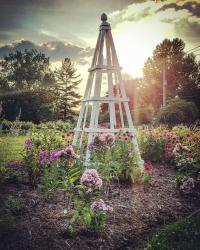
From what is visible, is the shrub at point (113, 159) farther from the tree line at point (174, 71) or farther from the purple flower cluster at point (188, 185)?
the tree line at point (174, 71)

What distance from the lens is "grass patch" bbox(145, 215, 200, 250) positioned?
3035 millimetres

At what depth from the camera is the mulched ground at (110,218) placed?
116 inches

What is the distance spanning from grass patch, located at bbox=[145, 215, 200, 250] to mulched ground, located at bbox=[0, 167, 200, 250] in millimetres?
180

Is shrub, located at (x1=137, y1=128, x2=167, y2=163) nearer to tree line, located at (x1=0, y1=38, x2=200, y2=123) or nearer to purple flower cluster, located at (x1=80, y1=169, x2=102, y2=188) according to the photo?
purple flower cluster, located at (x1=80, y1=169, x2=102, y2=188)

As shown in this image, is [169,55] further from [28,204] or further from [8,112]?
[28,204]

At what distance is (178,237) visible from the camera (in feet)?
10.8

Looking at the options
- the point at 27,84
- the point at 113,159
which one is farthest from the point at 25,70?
the point at 113,159

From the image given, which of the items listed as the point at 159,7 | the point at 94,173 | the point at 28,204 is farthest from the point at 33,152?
the point at 159,7

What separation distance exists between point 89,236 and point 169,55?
3875 centimetres

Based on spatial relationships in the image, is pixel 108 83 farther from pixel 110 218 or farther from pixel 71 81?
pixel 71 81

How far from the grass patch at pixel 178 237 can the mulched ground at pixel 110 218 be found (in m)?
0.18

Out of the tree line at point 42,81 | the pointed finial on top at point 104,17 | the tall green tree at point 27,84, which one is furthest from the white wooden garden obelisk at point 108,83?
the tree line at point 42,81

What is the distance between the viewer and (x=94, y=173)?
3.09 meters

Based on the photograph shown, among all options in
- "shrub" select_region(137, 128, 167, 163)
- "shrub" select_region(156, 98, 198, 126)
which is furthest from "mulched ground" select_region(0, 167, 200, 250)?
"shrub" select_region(156, 98, 198, 126)
